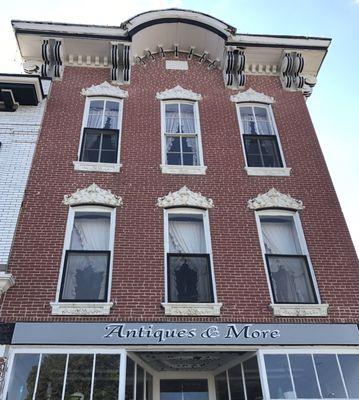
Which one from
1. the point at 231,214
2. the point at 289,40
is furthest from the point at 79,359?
the point at 289,40

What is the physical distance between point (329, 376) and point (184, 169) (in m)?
5.55

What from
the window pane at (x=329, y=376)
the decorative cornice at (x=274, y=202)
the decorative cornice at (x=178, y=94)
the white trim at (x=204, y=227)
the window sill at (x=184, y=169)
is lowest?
the window pane at (x=329, y=376)

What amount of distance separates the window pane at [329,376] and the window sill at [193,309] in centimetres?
211

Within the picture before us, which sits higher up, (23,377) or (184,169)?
(184,169)

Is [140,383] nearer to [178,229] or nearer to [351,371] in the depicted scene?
[178,229]

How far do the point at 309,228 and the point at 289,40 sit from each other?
21.1 ft

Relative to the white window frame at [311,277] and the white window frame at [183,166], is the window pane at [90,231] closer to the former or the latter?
the white window frame at [183,166]

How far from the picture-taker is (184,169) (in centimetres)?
1013

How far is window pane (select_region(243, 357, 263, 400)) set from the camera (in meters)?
7.54

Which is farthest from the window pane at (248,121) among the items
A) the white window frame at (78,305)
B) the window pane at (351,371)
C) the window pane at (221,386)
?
the window pane at (221,386)

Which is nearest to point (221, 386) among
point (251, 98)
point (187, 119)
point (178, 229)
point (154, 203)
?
point (178, 229)

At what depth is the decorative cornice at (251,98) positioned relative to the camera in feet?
39.0

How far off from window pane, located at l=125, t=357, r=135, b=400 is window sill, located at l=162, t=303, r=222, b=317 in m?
1.16

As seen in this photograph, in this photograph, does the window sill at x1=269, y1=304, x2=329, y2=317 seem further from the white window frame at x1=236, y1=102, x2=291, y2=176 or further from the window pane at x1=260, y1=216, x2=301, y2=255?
the white window frame at x1=236, y1=102, x2=291, y2=176
